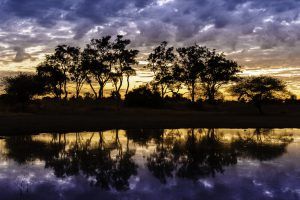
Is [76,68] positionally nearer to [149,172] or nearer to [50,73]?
[50,73]

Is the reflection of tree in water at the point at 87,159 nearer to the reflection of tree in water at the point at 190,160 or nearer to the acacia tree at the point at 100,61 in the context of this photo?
the reflection of tree in water at the point at 190,160

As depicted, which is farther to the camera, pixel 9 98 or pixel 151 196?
pixel 9 98

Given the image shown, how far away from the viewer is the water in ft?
38.0

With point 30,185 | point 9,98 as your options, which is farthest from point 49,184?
point 9,98

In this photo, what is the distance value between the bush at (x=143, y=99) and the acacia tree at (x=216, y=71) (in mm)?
11031

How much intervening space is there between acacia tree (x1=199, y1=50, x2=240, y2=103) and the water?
6291 centimetres

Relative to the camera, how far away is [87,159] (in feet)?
61.2

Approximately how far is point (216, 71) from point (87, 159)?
2757 inches

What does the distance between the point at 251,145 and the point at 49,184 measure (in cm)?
1467

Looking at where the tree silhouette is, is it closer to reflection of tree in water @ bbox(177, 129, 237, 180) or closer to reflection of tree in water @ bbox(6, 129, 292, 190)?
reflection of tree in water @ bbox(6, 129, 292, 190)

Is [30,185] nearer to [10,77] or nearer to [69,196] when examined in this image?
[69,196]

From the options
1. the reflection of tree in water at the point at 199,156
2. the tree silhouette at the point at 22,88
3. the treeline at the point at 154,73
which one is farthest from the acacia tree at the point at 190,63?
the reflection of tree in water at the point at 199,156

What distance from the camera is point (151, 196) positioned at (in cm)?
1118

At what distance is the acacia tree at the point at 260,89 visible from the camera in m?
76.4
